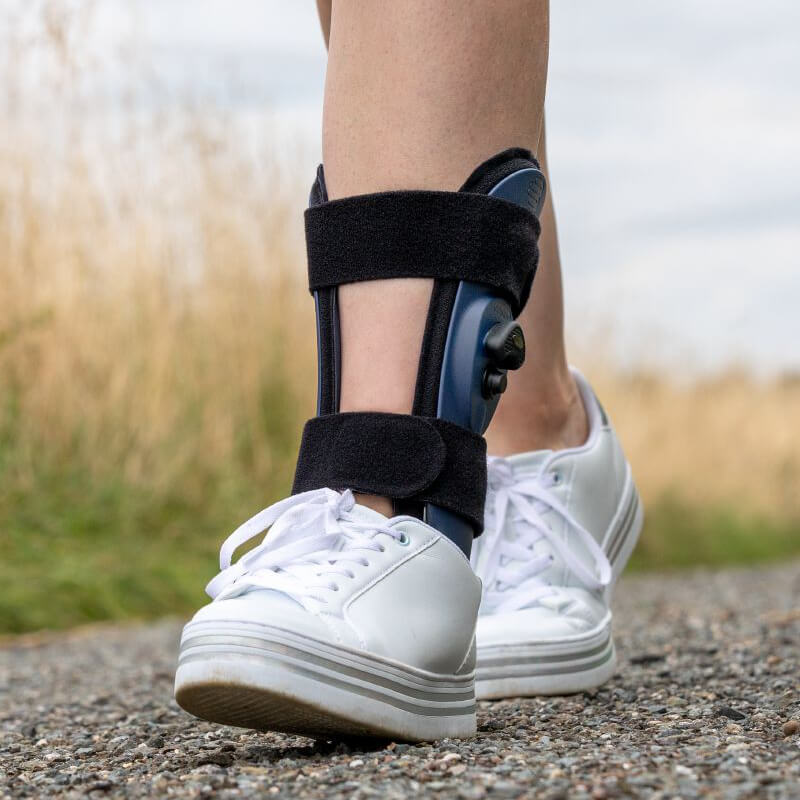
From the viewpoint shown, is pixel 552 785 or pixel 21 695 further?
pixel 21 695

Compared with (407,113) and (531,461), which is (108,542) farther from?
(407,113)

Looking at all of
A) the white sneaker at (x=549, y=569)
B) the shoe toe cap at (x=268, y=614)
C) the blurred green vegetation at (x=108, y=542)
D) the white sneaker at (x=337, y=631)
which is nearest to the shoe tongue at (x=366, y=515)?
the white sneaker at (x=337, y=631)

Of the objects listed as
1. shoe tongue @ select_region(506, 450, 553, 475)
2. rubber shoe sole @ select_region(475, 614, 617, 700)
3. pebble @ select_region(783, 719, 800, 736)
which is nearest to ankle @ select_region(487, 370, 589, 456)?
shoe tongue @ select_region(506, 450, 553, 475)

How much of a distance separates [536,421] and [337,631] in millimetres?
699

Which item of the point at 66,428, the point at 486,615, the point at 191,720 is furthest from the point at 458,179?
the point at 66,428

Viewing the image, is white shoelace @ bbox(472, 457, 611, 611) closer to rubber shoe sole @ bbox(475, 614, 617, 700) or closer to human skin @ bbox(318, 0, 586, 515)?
rubber shoe sole @ bbox(475, 614, 617, 700)

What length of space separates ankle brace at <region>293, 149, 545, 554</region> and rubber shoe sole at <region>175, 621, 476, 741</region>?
19 centimetres

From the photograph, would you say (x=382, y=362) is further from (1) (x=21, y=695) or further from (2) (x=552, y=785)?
(1) (x=21, y=695)

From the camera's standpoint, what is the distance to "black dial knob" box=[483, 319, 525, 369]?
1.21 meters

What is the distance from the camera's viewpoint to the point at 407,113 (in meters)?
1.19

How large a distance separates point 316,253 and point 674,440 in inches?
245

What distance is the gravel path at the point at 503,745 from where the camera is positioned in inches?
35.2

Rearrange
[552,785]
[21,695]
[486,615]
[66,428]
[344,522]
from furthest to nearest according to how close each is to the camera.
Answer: [66,428] < [21,695] < [486,615] < [344,522] < [552,785]

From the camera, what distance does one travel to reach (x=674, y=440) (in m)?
7.19
